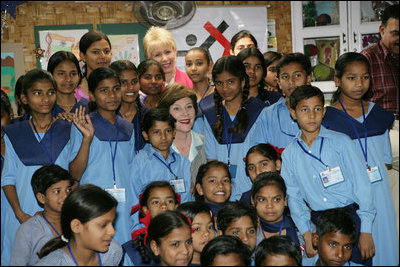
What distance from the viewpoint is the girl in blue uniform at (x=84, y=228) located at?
2.33m

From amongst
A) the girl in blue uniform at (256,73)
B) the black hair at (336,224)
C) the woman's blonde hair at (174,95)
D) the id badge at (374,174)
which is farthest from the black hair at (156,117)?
the id badge at (374,174)

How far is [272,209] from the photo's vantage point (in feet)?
9.43

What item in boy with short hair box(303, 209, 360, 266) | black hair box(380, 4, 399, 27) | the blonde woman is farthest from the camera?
the blonde woman

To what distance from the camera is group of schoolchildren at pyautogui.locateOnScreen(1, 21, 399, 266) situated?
250cm

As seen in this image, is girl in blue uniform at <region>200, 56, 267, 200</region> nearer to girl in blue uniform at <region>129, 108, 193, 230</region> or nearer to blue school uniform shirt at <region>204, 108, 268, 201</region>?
blue school uniform shirt at <region>204, 108, 268, 201</region>

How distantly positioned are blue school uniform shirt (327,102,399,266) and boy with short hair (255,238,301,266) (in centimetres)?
86

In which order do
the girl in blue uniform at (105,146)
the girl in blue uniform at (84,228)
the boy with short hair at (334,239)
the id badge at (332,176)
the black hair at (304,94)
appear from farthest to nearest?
the girl in blue uniform at (105,146)
the black hair at (304,94)
the id badge at (332,176)
the boy with short hair at (334,239)
the girl in blue uniform at (84,228)

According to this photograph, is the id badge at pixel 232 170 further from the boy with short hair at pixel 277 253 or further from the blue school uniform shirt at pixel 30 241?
the blue school uniform shirt at pixel 30 241

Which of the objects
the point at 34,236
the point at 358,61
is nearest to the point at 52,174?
the point at 34,236

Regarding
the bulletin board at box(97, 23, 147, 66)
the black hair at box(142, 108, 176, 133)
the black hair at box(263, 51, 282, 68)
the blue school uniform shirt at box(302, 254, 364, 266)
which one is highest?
the bulletin board at box(97, 23, 147, 66)

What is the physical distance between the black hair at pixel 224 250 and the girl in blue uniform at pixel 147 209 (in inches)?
16.0

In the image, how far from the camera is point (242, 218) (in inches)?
111

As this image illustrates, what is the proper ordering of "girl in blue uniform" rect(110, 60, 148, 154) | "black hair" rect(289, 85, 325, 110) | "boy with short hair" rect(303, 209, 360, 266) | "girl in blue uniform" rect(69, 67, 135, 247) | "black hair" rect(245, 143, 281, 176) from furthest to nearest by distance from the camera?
"girl in blue uniform" rect(110, 60, 148, 154)
"black hair" rect(245, 143, 281, 176)
"girl in blue uniform" rect(69, 67, 135, 247)
"black hair" rect(289, 85, 325, 110)
"boy with short hair" rect(303, 209, 360, 266)

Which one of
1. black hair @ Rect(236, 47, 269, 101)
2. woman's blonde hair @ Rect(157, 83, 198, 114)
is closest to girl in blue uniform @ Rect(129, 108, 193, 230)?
→ woman's blonde hair @ Rect(157, 83, 198, 114)
